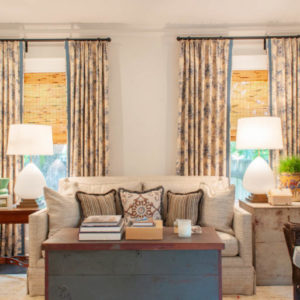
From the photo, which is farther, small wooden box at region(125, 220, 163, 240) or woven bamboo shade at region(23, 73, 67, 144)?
woven bamboo shade at region(23, 73, 67, 144)

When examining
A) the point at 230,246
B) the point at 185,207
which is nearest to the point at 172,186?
the point at 185,207

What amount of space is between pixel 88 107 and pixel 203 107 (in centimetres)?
129

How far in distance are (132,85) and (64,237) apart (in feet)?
7.07

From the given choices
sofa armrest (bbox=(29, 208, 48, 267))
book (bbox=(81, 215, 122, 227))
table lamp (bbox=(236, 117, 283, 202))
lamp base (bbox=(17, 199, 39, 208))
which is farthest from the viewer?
lamp base (bbox=(17, 199, 39, 208))

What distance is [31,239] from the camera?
252cm

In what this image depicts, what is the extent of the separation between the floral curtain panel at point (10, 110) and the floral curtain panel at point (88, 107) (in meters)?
0.57

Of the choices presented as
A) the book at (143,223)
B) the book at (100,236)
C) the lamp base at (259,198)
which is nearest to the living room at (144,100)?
the lamp base at (259,198)

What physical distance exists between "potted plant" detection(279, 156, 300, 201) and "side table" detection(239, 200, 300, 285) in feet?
1.05

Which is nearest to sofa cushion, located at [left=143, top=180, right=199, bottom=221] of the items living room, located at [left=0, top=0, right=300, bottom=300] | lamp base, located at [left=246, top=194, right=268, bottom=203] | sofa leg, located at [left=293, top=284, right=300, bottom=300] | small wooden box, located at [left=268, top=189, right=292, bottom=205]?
living room, located at [left=0, top=0, right=300, bottom=300]

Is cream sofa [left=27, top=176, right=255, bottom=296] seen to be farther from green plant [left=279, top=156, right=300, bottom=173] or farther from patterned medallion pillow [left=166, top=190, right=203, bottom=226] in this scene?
green plant [left=279, top=156, right=300, bottom=173]

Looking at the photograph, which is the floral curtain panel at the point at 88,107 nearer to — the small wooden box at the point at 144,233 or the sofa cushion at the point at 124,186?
the sofa cushion at the point at 124,186

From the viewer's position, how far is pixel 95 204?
2.80 m

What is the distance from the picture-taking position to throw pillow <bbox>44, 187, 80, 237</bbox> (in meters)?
2.63

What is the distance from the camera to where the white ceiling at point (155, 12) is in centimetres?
317
